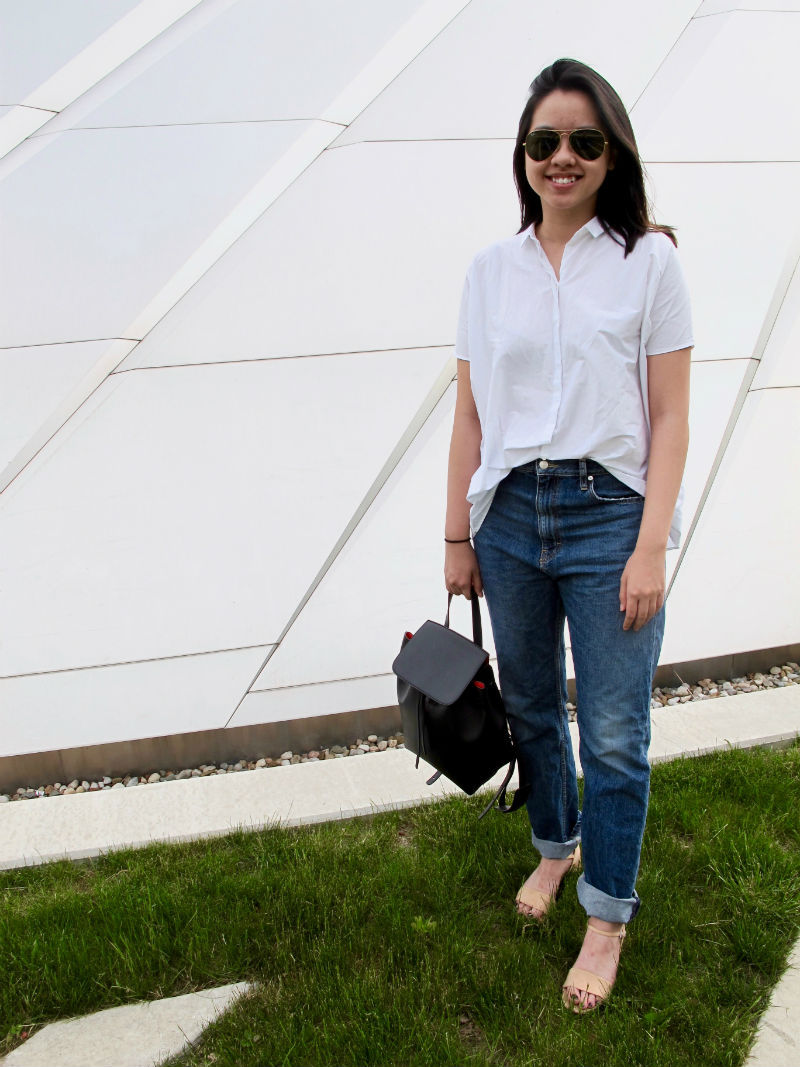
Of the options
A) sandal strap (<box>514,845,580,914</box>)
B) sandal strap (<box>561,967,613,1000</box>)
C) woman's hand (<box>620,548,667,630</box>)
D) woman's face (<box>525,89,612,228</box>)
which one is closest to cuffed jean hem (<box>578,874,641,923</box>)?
sandal strap (<box>561,967,613,1000</box>)

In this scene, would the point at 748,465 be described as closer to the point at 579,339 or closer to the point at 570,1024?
the point at 579,339

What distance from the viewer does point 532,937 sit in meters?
2.04

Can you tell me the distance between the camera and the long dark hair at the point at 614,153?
1.67 m

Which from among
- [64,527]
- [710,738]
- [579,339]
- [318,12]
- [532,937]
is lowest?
[710,738]

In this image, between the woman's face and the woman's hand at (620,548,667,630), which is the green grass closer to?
the woman's hand at (620,548,667,630)

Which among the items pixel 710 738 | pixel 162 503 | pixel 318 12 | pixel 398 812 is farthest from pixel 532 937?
pixel 318 12

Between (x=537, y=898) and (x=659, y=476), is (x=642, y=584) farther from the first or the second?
(x=537, y=898)

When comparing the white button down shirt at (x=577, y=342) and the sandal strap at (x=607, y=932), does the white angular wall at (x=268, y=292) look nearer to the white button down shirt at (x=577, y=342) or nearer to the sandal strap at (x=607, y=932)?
the white button down shirt at (x=577, y=342)

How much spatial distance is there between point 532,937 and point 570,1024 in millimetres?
275

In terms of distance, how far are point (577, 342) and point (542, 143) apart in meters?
0.39

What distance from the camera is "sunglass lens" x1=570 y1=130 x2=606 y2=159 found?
1646 mm

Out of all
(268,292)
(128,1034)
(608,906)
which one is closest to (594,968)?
(608,906)

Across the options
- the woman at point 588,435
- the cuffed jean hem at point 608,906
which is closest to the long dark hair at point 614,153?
the woman at point 588,435

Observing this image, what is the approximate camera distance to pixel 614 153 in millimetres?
1691
